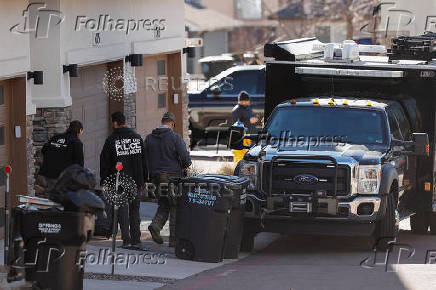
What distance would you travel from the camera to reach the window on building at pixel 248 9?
220ft

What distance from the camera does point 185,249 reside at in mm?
13664

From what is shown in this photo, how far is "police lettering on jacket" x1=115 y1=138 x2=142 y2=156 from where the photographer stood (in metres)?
14.0

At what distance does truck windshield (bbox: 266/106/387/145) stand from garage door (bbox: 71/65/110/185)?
12.9ft

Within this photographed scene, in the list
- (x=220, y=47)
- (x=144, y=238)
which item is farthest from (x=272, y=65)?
(x=220, y=47)

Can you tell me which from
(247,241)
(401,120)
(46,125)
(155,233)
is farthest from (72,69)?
(401,120)

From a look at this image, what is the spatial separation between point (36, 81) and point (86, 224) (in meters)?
5.88

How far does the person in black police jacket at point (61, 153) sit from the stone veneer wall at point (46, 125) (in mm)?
2358

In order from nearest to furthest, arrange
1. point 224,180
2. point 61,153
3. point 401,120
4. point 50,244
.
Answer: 1. point 50,244
2. point 224,180
3. point 61,153
4. point 401,120

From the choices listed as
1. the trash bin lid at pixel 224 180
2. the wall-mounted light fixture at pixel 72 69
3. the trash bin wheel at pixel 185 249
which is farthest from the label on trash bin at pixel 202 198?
the wall-mounted light fixture at pixel 72 69

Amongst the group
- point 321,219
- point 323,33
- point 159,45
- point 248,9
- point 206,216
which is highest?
point 248,9

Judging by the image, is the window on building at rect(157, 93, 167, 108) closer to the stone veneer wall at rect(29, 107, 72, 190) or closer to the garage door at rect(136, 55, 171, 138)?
the garage door at rect(136, 55, 171, 138)

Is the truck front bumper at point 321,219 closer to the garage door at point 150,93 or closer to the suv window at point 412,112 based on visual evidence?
the suv window at point 412,112

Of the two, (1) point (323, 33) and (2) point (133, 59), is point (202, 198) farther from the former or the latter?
(1) point (323, 33)

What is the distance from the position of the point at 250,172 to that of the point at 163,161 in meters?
1.22
